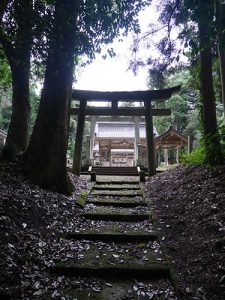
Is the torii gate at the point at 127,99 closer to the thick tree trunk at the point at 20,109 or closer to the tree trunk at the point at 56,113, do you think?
the thick tree trunk at the point at 20,109

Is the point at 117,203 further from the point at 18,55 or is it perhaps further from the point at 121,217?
the point at 18,55

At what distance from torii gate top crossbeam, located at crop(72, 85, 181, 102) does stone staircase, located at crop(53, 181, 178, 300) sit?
6.66 metres

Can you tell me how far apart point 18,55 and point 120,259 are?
4.59 m

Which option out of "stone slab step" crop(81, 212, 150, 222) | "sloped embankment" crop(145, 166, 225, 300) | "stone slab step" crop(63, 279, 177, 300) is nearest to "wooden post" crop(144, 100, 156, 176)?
"sloped embankment" crop(145, 166, 225, 300)

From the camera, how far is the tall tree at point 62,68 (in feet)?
18.8

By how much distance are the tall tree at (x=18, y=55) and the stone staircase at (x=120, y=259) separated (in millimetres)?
2921

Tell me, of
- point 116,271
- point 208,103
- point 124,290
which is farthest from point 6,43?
point 124,290

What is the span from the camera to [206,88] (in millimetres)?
7988

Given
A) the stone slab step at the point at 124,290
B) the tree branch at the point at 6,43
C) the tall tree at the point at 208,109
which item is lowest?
the stone slab step at the point at 124,290

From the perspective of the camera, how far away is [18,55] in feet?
19.3

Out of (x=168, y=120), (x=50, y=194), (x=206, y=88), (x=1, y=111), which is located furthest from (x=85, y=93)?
(x=168, y=120)

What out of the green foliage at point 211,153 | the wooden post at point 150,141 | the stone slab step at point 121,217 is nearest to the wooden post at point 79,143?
the wooden post at point 150,141

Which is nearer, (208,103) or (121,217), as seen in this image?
(121,217)

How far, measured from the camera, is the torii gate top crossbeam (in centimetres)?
1142
